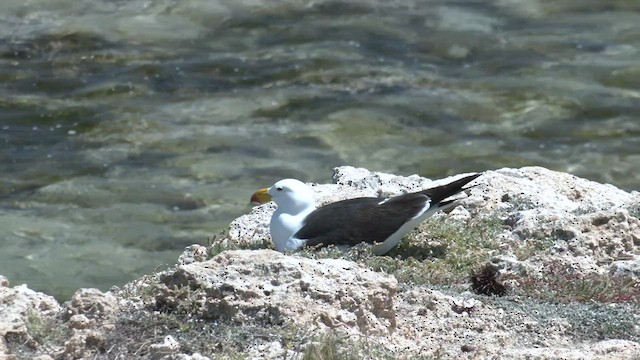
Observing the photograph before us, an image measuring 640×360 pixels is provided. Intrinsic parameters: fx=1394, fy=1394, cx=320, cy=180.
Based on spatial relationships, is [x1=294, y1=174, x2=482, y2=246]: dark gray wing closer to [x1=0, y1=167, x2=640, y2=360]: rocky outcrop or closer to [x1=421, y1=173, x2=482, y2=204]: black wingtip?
[x1=421, y1=173, x2=482, y2=204]: black wingtip

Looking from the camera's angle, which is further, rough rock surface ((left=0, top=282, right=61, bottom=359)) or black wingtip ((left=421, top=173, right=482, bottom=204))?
black wingtip ((left=421, top=173, right=482, bottom=204))

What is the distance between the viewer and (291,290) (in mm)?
6000

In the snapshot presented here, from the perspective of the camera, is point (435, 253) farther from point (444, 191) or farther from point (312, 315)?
point (312, 315)

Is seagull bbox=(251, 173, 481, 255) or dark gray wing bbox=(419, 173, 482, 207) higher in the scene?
dark gray wing bbox=(419, 173, 482, 207)

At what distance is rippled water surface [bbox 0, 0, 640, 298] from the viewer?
13.8m

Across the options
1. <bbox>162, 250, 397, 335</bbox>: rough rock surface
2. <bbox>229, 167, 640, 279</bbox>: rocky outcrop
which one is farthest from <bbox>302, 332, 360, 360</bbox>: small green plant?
<bbox>229, 167, 640, 279</bbox>: rocky outcrop

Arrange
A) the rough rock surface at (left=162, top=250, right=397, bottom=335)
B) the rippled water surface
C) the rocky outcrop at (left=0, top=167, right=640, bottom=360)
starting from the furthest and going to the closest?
the rippled water surface → the rough rock surface at (left=162, top=250, right=397, bottom=335) → the rocky outcrop at (left=0, top=167, right=640, bottom=360)

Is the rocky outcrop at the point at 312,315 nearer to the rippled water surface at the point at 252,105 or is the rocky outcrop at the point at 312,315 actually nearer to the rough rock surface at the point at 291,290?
the rough rock surface at the point at 291,290

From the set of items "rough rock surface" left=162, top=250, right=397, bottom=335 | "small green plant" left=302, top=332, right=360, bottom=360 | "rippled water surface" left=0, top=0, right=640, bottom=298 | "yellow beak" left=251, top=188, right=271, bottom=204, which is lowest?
"rippled water surface" left=0, top=0, right=640, bottom=298

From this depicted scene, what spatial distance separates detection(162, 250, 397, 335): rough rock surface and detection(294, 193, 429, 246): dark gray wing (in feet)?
6.79

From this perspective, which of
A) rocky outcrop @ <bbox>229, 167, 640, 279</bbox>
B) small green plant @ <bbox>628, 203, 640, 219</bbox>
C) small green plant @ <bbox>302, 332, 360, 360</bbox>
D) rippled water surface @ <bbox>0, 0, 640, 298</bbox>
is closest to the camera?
small green plant @ <bbox>302, 332, 360, 360</bbox>

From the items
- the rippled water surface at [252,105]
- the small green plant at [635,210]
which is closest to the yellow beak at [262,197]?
the small green plant at [635,210]

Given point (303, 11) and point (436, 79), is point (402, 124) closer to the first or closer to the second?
point (436, 79)

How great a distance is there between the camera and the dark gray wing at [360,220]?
8.39 m
